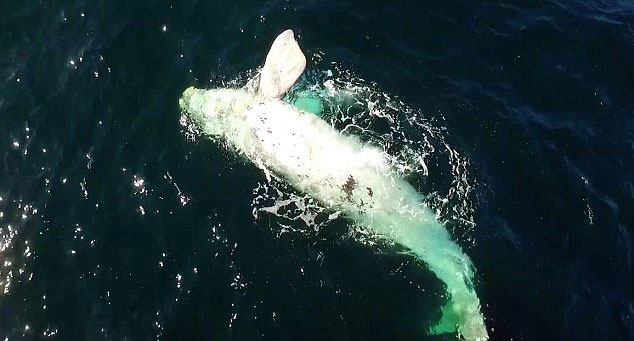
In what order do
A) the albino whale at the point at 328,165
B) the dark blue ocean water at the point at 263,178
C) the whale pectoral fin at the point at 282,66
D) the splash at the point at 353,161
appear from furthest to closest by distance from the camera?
the whale pectoral fin at the point at 282,66
the splash at the point at 353,161
the albino whale at the point at 328,165
the dark blue ocean water at the point at 263,178

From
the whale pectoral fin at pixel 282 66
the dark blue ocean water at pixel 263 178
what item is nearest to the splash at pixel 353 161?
the dark blue ocean water at pixel 263 178

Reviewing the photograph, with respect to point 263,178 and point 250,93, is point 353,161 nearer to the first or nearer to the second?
point 263,178

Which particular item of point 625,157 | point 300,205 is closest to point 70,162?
point 300,205

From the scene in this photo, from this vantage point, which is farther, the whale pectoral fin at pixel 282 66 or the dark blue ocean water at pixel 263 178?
the whale pectoral fin at pixel 282 66

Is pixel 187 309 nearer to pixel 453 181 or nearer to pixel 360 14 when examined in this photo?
pixel 453 181

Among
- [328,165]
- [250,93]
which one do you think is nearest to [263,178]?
[328,165]

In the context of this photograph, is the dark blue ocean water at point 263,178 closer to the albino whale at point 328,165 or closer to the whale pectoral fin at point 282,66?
the albino whale at point 328,165
